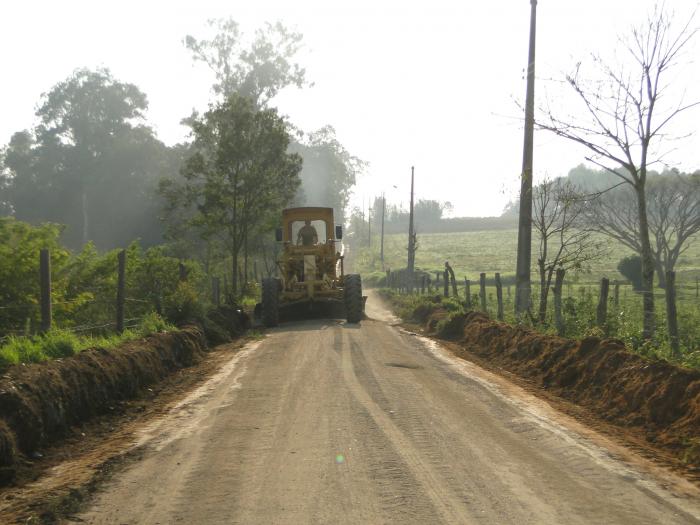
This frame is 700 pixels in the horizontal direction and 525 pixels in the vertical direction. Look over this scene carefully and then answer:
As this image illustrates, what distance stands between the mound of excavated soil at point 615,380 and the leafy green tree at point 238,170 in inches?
738

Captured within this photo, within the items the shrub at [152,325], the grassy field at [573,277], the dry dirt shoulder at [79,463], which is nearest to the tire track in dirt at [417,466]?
the dry dirt shoulder at [79,463]

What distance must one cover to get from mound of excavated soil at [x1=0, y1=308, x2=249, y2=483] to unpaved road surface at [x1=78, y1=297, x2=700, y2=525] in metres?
1.10

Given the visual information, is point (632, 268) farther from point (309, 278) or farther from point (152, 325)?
point (152, 325)

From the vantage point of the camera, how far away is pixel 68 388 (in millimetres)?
9688

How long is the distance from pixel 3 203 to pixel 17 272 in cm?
6425

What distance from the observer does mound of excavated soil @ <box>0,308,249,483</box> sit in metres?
8.10

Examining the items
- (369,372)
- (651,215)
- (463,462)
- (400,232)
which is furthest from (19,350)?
(400,232)

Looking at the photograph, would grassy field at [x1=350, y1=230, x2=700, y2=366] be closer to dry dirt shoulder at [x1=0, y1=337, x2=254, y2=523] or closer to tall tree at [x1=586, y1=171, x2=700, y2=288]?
tall tree at [x1=586, y1=171, x2=700, y2=288]

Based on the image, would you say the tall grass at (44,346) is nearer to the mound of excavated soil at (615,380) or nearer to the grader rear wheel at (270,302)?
the mound of excavated soil at (615,380)

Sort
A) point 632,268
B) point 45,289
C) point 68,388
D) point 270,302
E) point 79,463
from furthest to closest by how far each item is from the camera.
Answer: point 632,268
point 270,302
point 45,289
point 68,388
point 79,463

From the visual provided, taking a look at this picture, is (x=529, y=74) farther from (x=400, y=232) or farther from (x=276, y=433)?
(x=400, y=232)

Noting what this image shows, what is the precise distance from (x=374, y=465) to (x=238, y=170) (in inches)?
1102

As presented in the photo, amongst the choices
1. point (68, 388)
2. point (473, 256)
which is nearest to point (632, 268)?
point (473, 256)

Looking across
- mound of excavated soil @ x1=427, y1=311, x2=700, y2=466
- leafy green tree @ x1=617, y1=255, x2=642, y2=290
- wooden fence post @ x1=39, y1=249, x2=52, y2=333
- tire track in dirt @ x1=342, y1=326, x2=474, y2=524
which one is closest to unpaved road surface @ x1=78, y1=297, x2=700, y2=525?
tire track in dirt @ x1=342, y1=326, x2=474, y2=524
